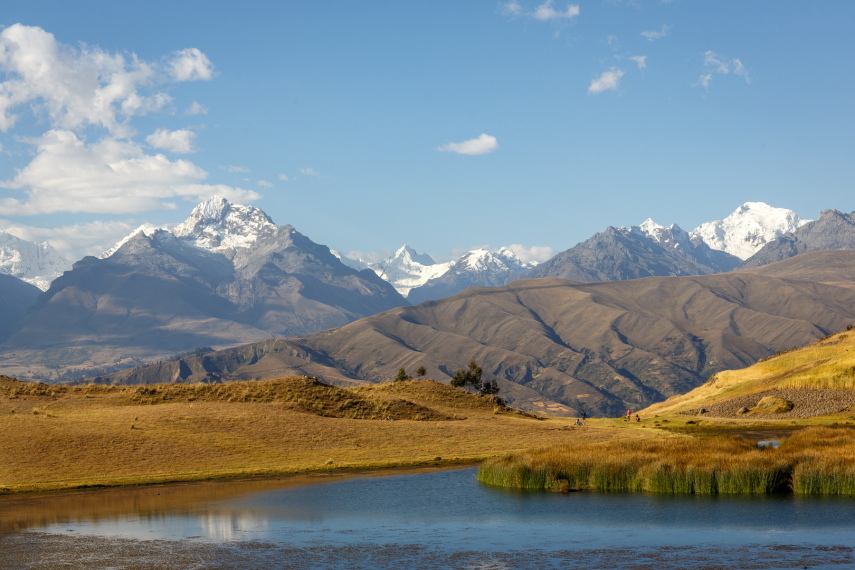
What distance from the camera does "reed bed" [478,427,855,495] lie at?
51.9 meters

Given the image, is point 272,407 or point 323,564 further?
point 272,407

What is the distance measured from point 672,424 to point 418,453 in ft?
154

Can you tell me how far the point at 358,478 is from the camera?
64.8m

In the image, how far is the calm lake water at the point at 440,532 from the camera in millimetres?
37656

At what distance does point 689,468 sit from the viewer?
54188 mm

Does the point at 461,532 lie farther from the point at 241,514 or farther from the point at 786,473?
the point at 786,473

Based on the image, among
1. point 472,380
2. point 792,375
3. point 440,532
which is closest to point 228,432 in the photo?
point 440,532

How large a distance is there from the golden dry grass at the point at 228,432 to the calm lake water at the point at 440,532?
34.7 feet

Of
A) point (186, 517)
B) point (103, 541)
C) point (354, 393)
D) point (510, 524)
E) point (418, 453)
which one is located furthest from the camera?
point (354, 393)

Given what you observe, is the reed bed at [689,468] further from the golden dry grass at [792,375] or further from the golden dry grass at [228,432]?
the golden dry grass at [792,375]

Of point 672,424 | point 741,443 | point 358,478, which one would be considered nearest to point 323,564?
point 358,478

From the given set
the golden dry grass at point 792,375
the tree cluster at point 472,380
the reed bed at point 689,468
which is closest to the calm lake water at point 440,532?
the reed bed at point 689,468

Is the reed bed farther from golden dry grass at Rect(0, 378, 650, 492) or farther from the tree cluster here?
the tree cluster

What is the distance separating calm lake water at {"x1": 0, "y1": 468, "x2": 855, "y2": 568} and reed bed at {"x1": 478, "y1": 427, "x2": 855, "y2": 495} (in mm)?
1822
